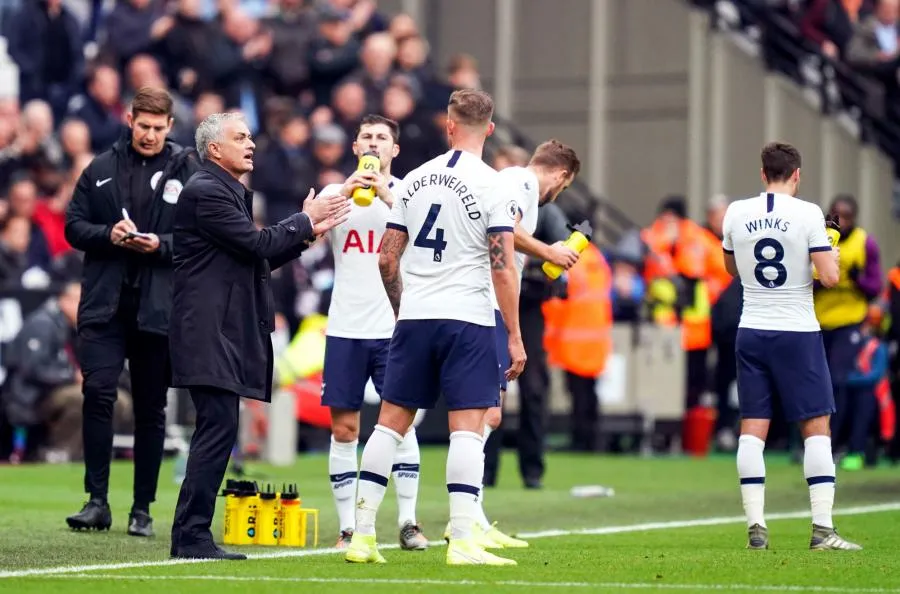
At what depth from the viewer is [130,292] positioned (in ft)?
38.4

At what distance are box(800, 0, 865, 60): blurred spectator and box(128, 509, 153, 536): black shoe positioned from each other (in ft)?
53.0

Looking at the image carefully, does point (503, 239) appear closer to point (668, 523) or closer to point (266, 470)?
point (668, 523)

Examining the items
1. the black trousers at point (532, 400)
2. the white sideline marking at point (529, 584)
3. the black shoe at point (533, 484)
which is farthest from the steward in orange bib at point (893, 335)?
the white sideline marking at point (529, 584)

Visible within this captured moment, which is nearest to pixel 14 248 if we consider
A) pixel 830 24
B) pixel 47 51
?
pixel 47 51

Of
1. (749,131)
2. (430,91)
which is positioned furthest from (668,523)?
(749,131)

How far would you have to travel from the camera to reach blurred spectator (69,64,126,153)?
21.5 metres

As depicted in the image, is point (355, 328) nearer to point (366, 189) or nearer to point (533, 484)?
point (366, 189)

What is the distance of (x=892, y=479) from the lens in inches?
707

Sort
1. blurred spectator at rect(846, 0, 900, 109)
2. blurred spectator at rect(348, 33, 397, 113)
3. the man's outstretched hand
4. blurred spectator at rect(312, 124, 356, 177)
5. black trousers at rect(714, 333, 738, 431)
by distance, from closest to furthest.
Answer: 1. the man's outstretched hand
2. black trousers at rect(714, 333, 738, 431)
3. blurred spectator at rect(312, 124, 356, 177)
4. blurred spectator at rect(348, 33, 397, 113)
5. blurred spectator at rect(846, 0, 900, 109)

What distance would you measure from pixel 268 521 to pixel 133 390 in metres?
1.20

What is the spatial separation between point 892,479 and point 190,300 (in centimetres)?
Answer: 971

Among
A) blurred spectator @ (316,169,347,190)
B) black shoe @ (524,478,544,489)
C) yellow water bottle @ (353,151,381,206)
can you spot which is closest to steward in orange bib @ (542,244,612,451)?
blurred spectator @ (316,169,347,190)

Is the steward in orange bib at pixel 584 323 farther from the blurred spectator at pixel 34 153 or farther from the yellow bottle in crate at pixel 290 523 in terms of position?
the yellow bottle in crate at pixel 290 523

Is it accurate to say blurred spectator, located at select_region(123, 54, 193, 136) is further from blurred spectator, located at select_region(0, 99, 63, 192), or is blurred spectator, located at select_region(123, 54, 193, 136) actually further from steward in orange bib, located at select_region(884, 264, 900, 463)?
steward in orange bib, located at select_region(884, 264, 900, 463)
